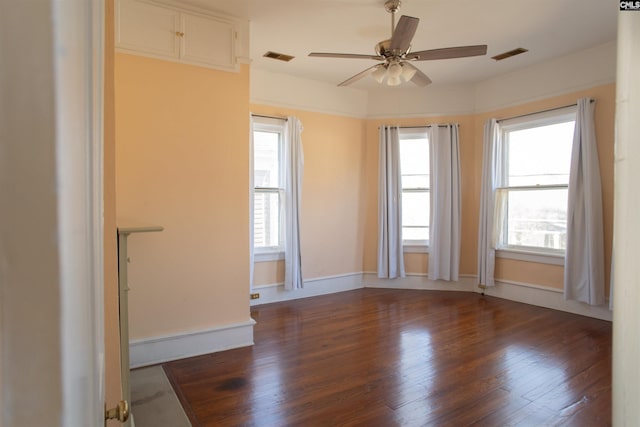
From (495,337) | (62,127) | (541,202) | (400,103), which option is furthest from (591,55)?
(62,127)

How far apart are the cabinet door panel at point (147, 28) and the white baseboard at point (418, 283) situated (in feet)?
12.7

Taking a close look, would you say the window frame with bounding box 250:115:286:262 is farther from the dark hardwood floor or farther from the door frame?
the door frame

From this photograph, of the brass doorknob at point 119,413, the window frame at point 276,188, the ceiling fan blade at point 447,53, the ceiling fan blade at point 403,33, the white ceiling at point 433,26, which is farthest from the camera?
the window frame at point 276,188

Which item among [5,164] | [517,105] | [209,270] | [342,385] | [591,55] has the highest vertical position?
[591,55]

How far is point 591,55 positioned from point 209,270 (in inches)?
179

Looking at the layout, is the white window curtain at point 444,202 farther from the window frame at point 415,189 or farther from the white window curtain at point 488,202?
the white window curtain at point 488,202

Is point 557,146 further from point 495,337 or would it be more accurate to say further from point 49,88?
point 49,88

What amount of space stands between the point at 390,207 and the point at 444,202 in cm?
75

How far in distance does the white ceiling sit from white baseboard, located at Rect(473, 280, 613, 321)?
276cm

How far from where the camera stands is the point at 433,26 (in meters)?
3.36

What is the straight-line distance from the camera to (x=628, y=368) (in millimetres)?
830

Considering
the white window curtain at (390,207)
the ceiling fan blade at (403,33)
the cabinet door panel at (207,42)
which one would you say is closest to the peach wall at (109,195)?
the ceiling fan blade at (403,33)

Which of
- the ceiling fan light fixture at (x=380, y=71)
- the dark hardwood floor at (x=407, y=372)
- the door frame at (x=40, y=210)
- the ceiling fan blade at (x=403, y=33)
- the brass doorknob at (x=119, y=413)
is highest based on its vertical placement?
the ceiling fan blade at (x=403, y=33)

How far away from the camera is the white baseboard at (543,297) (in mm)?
3936
